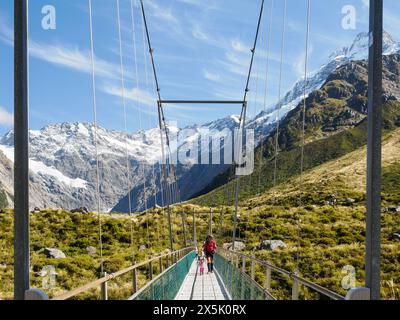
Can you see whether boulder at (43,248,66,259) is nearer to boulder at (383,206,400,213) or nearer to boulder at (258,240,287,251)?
boulder at (258,240,287,251)

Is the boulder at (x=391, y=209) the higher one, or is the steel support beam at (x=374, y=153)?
the steel support beam at (x=374, y=153)

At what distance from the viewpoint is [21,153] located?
3.88 metres

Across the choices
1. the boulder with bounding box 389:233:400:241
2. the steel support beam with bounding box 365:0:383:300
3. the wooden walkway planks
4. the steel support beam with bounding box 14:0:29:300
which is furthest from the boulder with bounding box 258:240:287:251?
the steel support beam with bounding box 14:0:29:300

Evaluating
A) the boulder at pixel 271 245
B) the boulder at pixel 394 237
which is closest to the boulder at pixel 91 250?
the boulder at pixel 271 245

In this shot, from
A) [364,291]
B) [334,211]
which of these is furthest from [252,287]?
[334,211]

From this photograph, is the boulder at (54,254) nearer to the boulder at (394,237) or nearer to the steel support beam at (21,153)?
the boulder at (394,237)

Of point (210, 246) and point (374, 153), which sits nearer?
point (374, 153)

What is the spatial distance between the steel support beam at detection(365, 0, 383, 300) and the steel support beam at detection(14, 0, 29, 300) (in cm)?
242

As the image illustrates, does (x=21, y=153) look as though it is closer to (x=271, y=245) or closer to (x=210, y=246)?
(x=210, y=246)

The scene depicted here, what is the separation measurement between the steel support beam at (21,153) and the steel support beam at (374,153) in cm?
242

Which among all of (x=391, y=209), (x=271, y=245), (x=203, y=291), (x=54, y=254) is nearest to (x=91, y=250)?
(x=54, y=254)

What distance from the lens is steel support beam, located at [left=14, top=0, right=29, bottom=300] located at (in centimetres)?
379

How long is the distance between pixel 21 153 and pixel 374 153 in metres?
2.56

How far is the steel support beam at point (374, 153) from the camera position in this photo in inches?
154
